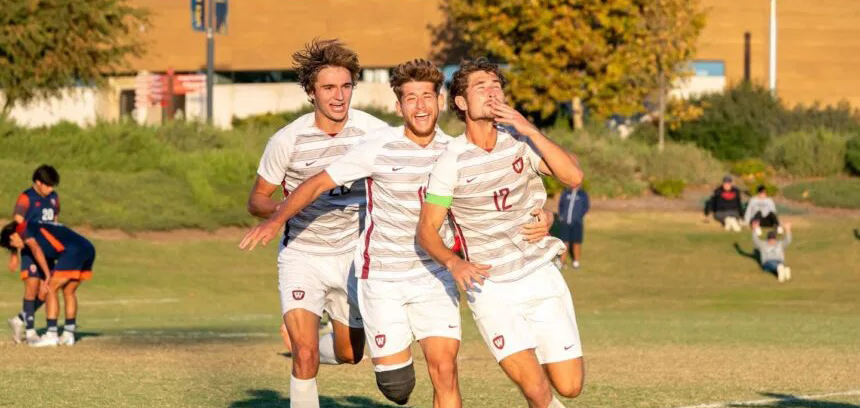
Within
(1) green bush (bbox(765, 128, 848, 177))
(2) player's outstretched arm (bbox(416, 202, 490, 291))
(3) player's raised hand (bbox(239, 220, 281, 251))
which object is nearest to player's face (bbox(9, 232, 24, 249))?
(3) player's raised hand (bbox(239, 220, 281, 251))

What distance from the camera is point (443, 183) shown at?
8.78 meters

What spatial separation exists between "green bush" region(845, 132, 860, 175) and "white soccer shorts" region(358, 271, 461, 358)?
37.6 m

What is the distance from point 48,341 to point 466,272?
382 inches

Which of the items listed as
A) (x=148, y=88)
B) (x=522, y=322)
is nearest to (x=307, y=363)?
(x=522, y=322)

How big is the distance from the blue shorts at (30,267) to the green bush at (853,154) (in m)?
31.6

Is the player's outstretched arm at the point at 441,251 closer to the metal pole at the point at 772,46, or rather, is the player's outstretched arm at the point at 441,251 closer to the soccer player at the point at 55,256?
the soccer player at the point at 55,256

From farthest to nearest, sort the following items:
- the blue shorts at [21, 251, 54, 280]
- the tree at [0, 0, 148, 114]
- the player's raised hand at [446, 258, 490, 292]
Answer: the tree at [0, 0, 148, 114] < the blue shorts at [21, 251, 54, 280] < the player's raised hand at [446, 258, 490, 292]

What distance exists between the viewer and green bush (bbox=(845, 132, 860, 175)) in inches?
1774

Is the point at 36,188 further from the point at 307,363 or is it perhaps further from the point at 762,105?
the point at 762,105

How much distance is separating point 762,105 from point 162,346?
36.6m

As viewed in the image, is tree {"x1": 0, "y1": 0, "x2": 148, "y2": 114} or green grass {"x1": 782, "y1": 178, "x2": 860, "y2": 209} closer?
green grass {"x1": 782, "y1": 178, "x2": 860, "y2": 209}

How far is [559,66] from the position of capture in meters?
48.5

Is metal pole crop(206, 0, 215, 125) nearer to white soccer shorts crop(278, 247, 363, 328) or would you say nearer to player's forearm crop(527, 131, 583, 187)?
white soccer shorts crop(278, 247, 363, 328)

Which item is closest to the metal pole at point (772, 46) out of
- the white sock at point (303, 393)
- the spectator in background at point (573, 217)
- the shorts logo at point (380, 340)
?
the spectator in background at point (573, 217)
